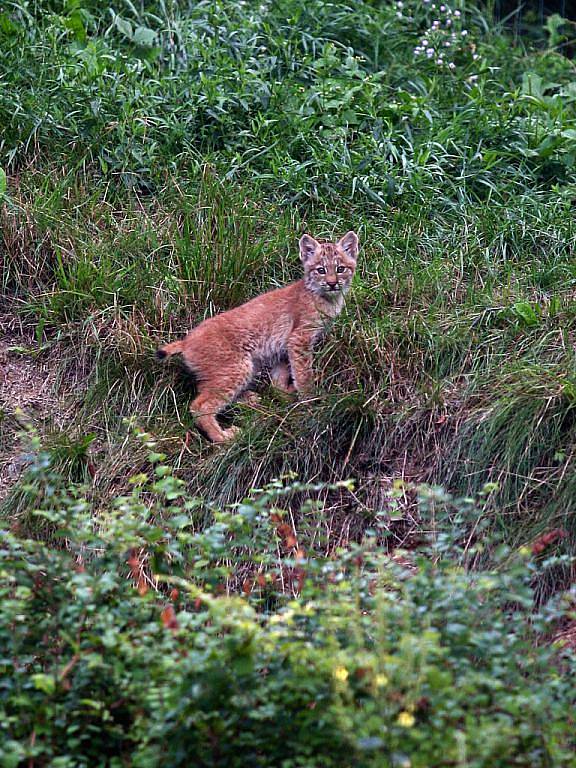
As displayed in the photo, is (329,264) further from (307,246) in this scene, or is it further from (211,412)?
(211,412)

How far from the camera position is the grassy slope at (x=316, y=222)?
19.7 ft

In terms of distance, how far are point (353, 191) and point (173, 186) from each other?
1.27 m

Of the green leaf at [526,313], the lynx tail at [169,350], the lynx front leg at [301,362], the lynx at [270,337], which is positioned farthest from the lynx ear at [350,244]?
the lynx tail at [169,350]

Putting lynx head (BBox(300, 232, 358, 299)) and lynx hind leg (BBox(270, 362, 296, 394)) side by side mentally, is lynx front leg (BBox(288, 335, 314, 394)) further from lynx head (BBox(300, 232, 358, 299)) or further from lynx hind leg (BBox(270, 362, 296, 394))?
lynx head (BBox(300, 232, 358, 299))

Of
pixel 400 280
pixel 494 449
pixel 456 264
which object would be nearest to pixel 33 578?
pixel 494 449

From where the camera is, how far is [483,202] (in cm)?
773

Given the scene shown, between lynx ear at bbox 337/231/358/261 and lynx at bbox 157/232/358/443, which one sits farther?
lynx ear at bbox 337/231/358/261

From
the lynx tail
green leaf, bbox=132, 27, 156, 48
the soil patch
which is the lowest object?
the soil patch

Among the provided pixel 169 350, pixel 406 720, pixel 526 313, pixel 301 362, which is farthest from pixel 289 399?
pixel 406 720

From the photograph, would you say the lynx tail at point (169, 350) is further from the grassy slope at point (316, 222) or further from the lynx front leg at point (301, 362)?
the lynx front leg at point (301, 362)

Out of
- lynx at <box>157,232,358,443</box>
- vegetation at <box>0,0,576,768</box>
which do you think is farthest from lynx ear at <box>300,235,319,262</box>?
vegetation at <box>0,0,576,768</box>

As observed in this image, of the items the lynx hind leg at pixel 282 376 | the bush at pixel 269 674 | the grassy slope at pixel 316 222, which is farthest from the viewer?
the lynx hind leg at pixel 282 376

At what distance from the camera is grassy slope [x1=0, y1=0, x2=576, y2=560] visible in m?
6.01

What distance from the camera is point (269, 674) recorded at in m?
3.99
